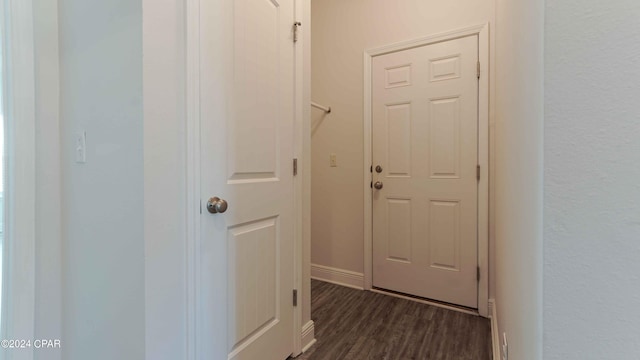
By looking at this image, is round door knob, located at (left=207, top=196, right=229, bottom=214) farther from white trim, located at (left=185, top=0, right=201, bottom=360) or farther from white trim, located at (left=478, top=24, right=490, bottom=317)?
white trim, located at (left=478, top=24, right=490, bottom=317)

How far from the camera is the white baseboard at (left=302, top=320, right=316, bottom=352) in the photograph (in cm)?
176

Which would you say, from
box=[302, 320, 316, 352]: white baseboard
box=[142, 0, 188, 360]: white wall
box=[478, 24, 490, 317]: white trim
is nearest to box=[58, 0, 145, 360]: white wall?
box=[142, 0, 188, 360]: white wall

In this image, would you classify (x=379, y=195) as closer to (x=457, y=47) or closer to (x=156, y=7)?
(x=457, y=47)

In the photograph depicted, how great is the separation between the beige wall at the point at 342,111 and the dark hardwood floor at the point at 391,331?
0.46 metres

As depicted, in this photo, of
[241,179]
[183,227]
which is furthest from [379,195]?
[183,227]

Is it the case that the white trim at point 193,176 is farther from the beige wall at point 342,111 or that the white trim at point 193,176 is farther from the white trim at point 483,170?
the white trim at point 483,170

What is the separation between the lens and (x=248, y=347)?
1.37 metres

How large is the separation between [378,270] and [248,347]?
1504 mm

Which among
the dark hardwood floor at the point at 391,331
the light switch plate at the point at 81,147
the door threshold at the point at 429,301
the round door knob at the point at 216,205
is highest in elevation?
the light switch plate at the point at 81,147

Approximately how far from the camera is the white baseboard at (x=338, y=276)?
2.71 metres

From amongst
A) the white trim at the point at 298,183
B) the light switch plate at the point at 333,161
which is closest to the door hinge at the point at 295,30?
the white trim at the point at 298,183

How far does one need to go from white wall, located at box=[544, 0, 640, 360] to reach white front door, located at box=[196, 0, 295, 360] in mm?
A: 1054

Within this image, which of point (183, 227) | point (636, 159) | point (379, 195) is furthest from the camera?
point (379, 195)

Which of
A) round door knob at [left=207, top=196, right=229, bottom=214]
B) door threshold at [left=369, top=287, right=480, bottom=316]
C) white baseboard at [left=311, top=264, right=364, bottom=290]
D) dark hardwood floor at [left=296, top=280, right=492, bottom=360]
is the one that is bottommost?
dark hardwood floor at [left=296, top=280, right=492, bottom=360]
